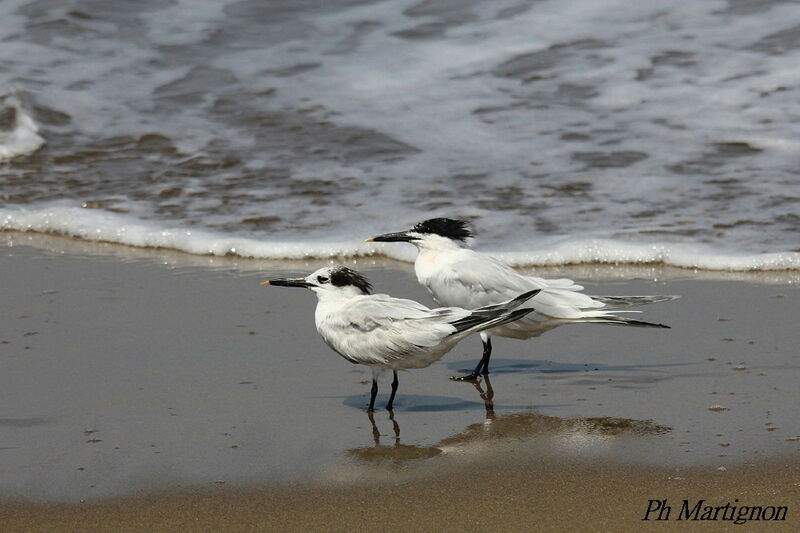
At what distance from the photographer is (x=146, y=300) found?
6.64m

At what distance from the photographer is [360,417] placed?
4.89 m

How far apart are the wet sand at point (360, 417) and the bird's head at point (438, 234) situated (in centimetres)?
58

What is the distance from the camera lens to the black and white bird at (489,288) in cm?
550

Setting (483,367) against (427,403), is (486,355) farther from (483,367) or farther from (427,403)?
(427,403)

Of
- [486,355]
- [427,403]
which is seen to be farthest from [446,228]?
[427,403]

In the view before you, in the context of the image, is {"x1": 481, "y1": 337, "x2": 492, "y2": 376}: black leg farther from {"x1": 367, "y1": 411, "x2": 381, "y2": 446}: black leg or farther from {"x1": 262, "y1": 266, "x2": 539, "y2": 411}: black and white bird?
{"x1": 367, "y1": 411, "x2": 381, "y2": 446}: black leg

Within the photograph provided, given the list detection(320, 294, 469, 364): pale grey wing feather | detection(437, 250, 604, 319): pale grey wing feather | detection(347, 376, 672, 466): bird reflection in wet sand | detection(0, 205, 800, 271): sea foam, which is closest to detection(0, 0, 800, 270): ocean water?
detection(0, 205, 800, 271): sea foam

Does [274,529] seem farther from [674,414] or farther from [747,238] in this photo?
[747,238]

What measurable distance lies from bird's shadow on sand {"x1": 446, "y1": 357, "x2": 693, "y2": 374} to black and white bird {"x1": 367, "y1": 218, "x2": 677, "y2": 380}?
0.12 m

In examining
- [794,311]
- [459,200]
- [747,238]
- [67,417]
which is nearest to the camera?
[67,417]

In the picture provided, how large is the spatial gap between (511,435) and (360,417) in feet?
2.23

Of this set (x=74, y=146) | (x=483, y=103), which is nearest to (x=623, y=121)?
(x=483, y=103)

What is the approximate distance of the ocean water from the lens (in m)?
8.02

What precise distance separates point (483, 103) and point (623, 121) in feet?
4.62
